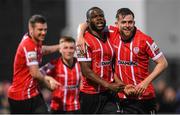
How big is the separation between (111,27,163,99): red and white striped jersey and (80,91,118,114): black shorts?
184mm

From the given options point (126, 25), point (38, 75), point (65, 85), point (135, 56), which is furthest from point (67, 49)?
point (126, 25)

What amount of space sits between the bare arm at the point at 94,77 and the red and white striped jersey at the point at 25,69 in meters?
1.01

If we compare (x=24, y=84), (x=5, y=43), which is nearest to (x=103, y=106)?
(x=24, y=84)

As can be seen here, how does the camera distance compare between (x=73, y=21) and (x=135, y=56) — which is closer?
(x=135, y=56)

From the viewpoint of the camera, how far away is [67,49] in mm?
13500

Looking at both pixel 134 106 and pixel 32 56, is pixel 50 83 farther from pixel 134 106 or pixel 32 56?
pixel 134 106

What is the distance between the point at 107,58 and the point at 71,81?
227cm

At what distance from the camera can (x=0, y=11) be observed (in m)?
24.3

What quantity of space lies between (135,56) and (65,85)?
2580 mm

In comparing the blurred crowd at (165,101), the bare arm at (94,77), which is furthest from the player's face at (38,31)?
the blurred crowd at (165,101)

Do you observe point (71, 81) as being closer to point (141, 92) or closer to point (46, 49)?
point (46, 49)

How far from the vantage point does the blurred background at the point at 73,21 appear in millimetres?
22984

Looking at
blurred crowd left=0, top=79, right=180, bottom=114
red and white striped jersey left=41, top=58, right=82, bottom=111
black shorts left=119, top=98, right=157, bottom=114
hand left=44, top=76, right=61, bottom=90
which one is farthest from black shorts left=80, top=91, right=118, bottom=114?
blurred crowd left=0, top=79, right=180, bottom=114

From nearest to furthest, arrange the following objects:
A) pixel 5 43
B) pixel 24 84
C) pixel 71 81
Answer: pixel 24 84 < pixel 71 81 < pixel 5 43
